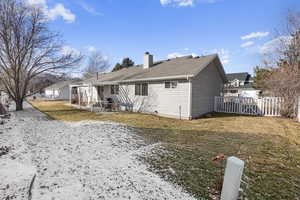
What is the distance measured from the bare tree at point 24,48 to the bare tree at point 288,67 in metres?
16.2

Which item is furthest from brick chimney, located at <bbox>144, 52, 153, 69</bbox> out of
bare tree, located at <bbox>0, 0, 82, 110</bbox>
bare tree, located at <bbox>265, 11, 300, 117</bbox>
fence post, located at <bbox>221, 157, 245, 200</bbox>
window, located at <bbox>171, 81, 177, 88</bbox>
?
fence post, located at <bbox>221, 157, 245, 200</bbox>

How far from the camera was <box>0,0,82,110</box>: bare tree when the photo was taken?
1239 centimetres

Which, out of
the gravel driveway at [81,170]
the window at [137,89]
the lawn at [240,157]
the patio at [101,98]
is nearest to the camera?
the gravel driveway at [81,170]

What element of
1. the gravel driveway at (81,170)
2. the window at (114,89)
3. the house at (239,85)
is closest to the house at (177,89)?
the window at (114,89)

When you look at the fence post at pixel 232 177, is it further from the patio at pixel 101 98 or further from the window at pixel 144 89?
the patio at pixel 101 98

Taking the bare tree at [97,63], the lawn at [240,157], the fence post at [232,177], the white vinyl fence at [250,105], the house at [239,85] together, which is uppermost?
the bare tree at [97,63]

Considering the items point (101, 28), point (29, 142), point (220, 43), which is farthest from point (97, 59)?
point (29, 142)

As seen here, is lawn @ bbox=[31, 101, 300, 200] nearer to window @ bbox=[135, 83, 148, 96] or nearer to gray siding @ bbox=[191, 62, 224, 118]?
gray siding @ bbox=[191, 62, 224, 118]

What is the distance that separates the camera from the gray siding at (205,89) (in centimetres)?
1038

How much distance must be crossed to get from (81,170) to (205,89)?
9948 millimetres

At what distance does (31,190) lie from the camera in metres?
2.69

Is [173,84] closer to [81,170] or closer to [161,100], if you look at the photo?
[161,100]

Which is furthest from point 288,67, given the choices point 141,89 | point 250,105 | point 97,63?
point 97,63

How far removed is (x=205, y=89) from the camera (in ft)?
37.4
